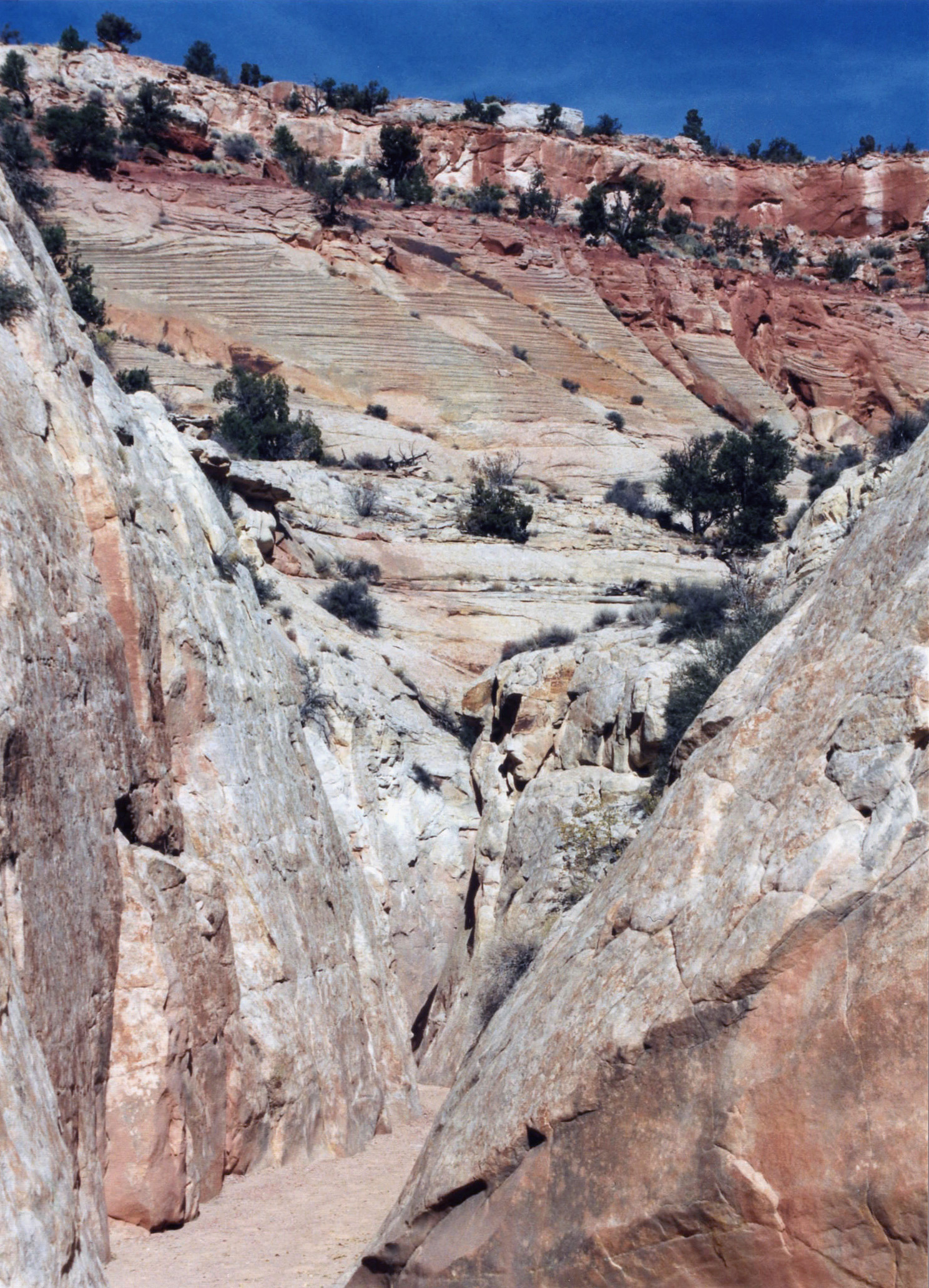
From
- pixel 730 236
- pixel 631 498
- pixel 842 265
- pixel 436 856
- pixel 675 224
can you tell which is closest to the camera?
pixel 436 856

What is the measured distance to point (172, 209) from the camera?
1948 inches

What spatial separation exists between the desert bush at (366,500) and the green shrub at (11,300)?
62.0 ft

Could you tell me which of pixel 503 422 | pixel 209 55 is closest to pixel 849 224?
pixel 503 422

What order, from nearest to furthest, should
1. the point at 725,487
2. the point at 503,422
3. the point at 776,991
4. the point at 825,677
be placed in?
the point at 776,991, the point at 825,677, the point at 725,487, the point at 503,422

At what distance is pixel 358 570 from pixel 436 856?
9.28m

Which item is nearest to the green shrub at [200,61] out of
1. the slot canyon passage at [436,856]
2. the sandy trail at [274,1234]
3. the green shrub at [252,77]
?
the green shrub at [252,77]

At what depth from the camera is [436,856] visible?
22109mm

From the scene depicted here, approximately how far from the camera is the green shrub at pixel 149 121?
5691 cm

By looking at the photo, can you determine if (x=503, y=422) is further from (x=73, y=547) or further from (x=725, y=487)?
(x=73, y=547)

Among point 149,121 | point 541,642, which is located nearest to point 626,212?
point 149,121

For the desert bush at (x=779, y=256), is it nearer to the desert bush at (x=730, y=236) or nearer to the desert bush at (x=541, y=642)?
the desert bush at (x=730, y=236)

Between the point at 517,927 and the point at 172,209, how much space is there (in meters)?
39.8

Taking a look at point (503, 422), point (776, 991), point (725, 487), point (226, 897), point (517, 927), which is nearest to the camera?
point (776, 991)

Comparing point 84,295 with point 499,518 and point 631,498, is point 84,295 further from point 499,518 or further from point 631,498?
point 631,498
